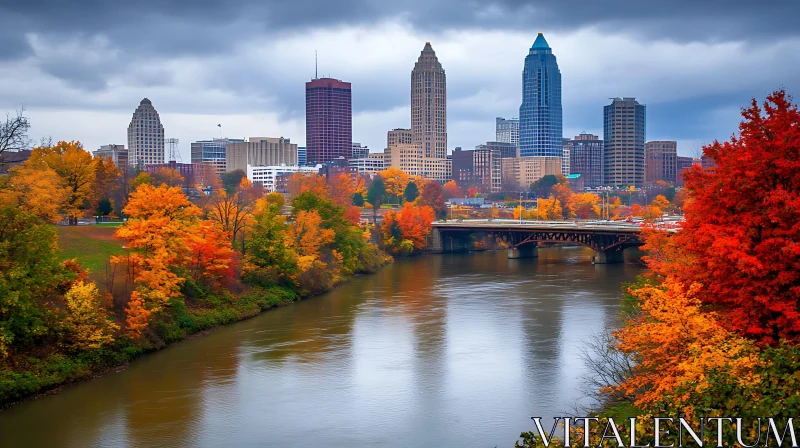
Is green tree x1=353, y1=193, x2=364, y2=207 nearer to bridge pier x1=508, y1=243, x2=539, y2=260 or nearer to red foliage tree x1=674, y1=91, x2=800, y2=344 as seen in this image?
bridge pier x1=508, y1=243, x2=539, y2=260

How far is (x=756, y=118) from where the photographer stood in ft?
81.7

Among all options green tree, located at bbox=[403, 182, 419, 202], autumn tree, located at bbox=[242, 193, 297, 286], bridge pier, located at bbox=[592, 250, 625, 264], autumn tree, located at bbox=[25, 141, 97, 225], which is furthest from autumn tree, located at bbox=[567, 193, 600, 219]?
autumn tree, located at bbox=[25, 141, 97, 225]

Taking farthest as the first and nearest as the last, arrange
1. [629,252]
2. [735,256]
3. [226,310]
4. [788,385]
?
[629,252], [226,310], [735,256], [788,385]

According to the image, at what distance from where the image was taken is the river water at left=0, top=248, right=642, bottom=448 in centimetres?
2739

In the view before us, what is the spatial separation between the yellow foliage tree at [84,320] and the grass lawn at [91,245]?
8.38 metres

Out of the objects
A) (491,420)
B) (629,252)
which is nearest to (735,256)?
(491,420)

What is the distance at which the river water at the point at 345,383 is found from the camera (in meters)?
27.4

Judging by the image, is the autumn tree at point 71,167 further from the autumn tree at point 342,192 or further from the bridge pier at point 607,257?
the autumn tree at point 342,192

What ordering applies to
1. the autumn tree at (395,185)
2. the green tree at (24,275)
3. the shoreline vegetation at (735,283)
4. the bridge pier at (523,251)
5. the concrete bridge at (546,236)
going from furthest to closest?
the autumn tree at (395,185) < the bridge pier at (523,251) < the concrete bridge at (546,236) < the green tree at (24,275) < the shoreline vegetation at (735,283)

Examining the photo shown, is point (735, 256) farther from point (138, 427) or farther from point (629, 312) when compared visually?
point (138, 427)

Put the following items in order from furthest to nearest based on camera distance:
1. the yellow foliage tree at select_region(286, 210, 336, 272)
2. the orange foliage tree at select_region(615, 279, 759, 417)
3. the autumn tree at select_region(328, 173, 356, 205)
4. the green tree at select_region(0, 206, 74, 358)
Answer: the autumn tree at select_region(328, 173, 356, 205) < the yellow foliage tree at select_region(286, 210, 336, 272) < the green tree at select_region(0, 206, 74, 358) < the orange foliage tree at select_region(615, 279, 759, 417)

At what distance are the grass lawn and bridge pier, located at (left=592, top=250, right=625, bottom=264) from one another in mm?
49339

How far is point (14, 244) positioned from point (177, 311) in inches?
458

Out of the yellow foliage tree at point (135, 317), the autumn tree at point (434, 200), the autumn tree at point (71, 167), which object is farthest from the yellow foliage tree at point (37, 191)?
the autumn tree at point (434, 200)
